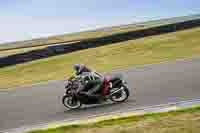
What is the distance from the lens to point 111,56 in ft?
82.1

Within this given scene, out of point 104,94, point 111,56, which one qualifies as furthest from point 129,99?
point 111,56

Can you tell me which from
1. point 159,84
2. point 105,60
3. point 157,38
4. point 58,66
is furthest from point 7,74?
point 159,84

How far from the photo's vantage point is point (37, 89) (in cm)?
1636

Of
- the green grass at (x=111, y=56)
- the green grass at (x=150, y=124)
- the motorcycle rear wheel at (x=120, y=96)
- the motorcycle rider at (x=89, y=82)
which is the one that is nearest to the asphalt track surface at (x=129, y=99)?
the motorcycle rear wheel at (x=120, y=96)

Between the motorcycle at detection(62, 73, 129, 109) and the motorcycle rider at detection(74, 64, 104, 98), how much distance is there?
0.33 ft

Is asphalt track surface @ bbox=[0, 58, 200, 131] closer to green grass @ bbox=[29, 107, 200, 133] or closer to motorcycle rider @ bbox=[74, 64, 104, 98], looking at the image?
motorcycle rider @ bbox=[74, 64, 104, 98]

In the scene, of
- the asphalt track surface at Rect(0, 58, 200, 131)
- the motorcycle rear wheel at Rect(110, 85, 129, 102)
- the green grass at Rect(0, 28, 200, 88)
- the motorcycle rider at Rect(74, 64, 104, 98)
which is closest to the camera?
the asphalt track surface at Rect(0, 58, 200, 131)

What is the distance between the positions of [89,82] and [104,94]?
53 centimetres

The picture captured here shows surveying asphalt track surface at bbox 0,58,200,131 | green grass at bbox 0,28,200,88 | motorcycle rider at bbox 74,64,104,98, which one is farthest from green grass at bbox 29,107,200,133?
green grass at bbox 0,28,200,88

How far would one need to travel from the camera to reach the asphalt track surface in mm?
11500

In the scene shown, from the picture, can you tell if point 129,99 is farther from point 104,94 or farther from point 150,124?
point 150,124

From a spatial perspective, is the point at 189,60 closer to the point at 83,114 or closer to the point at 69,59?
the point at 83,114

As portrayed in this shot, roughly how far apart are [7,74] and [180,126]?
17.6 m

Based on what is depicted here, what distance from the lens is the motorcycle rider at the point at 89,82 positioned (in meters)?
12.3
